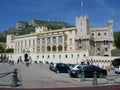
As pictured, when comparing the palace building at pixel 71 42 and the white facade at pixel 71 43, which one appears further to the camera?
the palace building at pixel 71 42

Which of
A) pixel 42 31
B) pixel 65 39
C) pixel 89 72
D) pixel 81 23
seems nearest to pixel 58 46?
pixel 65 39

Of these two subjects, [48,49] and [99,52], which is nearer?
[99,52]

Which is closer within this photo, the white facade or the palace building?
the white facade

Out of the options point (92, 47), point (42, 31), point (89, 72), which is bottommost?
point (89, 72)

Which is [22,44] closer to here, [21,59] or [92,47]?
[21,59]

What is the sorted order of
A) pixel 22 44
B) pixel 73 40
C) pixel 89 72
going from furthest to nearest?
pixel 22 44, pixel 73 40, pixel 89 72

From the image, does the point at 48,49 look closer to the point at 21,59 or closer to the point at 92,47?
the point at 21,59

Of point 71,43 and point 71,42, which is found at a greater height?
point 71,42

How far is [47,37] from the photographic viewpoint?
4552 inches

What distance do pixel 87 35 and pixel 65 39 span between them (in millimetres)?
12789

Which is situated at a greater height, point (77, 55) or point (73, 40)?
point (73, 40)

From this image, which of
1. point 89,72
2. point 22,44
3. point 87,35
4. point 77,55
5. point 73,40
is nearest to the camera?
point 89,72

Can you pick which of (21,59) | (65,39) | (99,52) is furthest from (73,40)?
(21,59)

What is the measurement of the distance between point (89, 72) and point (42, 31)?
10318 cm
